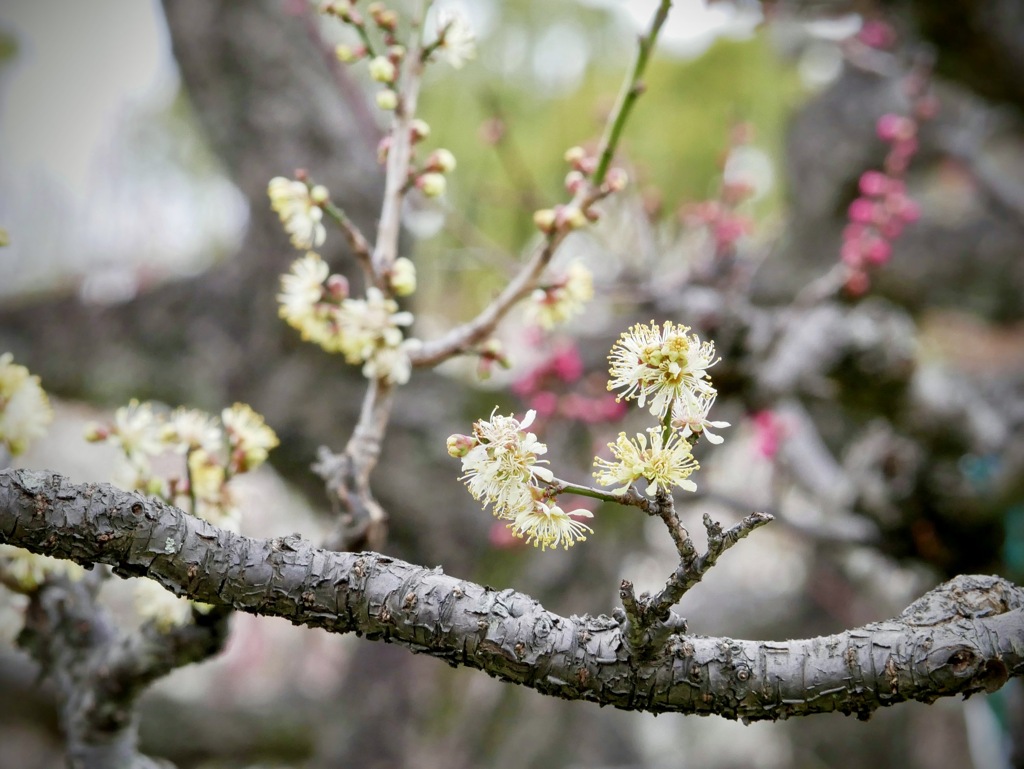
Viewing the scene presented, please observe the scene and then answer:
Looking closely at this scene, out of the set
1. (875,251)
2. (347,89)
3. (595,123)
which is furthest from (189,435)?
(595,123)

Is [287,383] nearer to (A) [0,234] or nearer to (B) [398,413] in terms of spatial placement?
(B) [398,413]

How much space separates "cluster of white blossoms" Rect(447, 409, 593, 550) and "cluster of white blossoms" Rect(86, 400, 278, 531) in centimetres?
31

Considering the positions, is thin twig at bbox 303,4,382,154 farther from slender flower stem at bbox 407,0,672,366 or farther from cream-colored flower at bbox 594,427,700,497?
cream-colored flower at bbox 594,427,700,497

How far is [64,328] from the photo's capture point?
2.36 metres

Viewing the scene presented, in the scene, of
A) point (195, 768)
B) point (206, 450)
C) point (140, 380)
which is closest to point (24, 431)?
point (206, 450)

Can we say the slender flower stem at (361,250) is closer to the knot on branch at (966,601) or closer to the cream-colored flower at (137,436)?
Result: the cream-colored flower at (137,436)

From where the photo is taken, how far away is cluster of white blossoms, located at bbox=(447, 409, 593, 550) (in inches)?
22.3

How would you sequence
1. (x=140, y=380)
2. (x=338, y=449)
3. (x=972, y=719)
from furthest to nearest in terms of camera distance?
(x=972, y=719), (x=140, y=380), (x=338, y=449)

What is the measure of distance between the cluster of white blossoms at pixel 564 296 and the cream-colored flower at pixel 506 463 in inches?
13.4

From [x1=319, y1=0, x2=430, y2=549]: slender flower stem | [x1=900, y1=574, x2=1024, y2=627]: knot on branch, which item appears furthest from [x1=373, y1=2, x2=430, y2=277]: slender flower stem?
[x1=900, y1=574, x2=1024, y2=627]: knot on branch

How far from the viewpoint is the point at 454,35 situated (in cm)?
91

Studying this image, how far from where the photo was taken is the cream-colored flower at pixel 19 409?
75 centimetres

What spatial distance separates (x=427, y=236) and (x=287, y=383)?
36.9 inches

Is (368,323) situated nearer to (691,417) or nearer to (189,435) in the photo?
(189,435)
